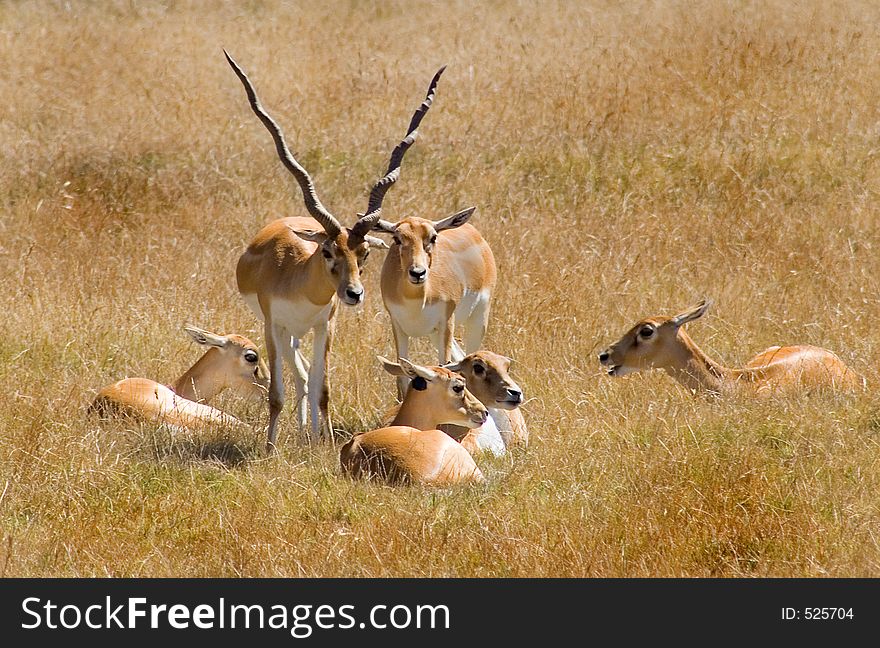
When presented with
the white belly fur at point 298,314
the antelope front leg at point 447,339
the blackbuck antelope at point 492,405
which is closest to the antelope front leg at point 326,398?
the white belly fur at point 298,314

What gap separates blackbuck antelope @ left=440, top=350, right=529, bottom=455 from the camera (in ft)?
22.2

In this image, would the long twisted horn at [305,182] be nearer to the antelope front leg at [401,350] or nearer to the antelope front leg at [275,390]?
the antelope front leg at [275,390]

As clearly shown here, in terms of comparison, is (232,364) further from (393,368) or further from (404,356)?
(393,368)

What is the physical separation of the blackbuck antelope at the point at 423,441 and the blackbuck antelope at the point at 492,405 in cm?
11

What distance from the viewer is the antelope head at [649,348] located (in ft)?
25.6

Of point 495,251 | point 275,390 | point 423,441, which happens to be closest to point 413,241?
point 275,390

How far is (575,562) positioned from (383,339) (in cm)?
401

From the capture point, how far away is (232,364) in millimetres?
8047

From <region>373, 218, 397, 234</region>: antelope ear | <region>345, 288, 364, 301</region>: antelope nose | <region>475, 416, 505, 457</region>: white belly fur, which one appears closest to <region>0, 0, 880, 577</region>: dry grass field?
<region>475, 416, 505, 457</region>: white belly fur

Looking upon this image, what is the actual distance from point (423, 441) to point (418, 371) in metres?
0.69

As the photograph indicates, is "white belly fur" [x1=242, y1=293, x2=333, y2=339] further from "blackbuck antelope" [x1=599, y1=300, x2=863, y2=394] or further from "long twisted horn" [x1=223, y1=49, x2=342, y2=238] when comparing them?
"blackbuck antelope" [x1=599, y1=300, x2=863, y2=394]

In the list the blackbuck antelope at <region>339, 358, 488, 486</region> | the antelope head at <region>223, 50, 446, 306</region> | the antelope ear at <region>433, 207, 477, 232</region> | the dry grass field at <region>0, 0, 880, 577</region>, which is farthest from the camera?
the antelope ear at <region>433, 207, 477, 232</region>

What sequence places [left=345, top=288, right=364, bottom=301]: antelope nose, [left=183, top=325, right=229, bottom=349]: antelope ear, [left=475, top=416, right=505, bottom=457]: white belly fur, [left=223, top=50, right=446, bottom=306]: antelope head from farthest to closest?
[left=183, top=325, right=229, bottom=349]: antelope ear < [left=475, top=416, right=505, bottom=457]: white belly fur < [left=223, top=50, right=446, bottom=306]: antelope head < [left=345, top=288, right=364, bottom=301]: antelope nose

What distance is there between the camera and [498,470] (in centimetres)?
645
